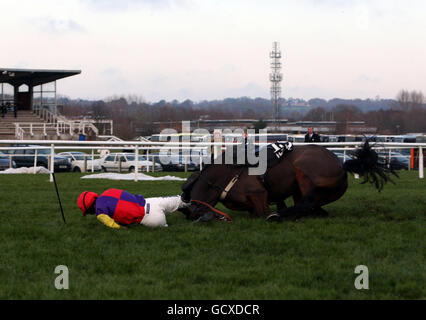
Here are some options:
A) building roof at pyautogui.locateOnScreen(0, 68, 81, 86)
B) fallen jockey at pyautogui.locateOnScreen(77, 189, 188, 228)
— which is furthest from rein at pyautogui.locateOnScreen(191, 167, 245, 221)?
building roof at pyautogui.locateOnScreen(0, 68, 81, 86)

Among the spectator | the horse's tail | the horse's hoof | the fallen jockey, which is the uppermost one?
the spectator

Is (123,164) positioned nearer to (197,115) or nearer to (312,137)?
(312,137)

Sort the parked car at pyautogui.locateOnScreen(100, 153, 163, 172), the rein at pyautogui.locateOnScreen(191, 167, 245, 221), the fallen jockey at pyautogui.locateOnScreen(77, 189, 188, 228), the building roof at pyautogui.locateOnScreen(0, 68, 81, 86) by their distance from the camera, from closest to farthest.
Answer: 1. the fallen jockey at pyautogui.locateOnScreen(77, 189, 188, 228)
2. the rein at pyautogui.locateOnScreen(191, 167, 245, 221)
3. the parked car at pyautogui.locateOnScreen(100, 153, 163, 172)
4. the building roof at pyautogui.locateOnScreen(0, 68, 81, 86)

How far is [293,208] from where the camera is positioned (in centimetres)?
799

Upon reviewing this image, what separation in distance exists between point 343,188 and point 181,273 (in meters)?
3.29

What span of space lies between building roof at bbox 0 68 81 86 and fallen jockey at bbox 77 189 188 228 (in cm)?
3376

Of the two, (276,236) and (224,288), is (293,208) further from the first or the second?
(224,288)

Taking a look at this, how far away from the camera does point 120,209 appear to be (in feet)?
24.5

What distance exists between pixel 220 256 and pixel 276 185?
2.16 metres

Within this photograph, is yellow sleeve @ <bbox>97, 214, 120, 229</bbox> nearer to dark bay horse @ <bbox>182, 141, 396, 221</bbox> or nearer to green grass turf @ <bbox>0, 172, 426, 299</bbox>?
green grass turf @ <bbox>0, 172, 426, 299</bbox>

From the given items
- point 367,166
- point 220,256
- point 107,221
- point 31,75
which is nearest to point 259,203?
point 367,166

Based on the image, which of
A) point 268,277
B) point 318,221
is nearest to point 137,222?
point 318,221

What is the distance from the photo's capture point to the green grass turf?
497cm
